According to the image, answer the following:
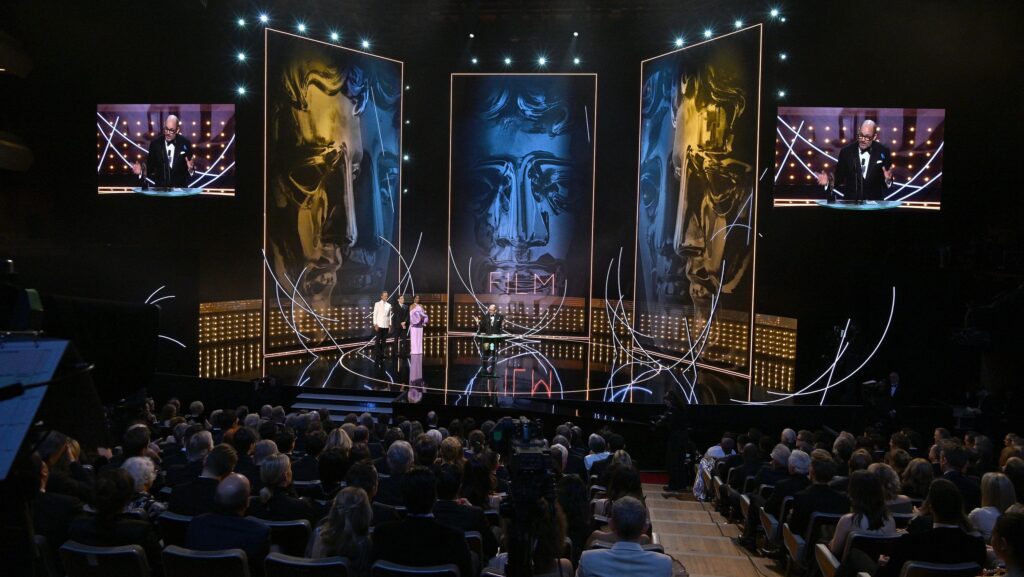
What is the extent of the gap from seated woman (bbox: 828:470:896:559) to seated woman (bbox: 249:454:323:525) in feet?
11.0

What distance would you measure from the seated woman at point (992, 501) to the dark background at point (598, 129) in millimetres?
8521

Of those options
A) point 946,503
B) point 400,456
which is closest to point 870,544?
point 946,503

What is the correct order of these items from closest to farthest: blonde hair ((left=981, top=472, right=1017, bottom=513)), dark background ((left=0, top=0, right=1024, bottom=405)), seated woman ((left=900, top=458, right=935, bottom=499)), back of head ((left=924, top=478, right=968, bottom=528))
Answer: back of head ((left=924, top=478, right=968, bottom=528)), blonde hair ((left=981, top=472, right=1017, bottom=513)), seated woman ((left=900, top=458, right=935, bottom=499)), dark background ((left=0, top=0, right=1024, bottom=405))

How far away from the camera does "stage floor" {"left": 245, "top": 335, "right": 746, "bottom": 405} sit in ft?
50.8

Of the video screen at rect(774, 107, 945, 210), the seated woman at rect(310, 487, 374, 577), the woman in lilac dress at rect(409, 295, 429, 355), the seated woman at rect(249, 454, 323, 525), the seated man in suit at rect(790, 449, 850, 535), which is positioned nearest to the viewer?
the seated woman at rect(310, 487, 374, 577)

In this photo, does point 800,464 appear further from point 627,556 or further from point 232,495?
point 232,495

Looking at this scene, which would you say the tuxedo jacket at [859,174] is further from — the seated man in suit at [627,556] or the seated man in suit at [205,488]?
the seated man in suit at [205,488]

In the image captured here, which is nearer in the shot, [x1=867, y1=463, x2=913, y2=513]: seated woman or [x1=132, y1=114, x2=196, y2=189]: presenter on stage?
[x1=867, y1=463, x2=913, y2=513]: seated woman

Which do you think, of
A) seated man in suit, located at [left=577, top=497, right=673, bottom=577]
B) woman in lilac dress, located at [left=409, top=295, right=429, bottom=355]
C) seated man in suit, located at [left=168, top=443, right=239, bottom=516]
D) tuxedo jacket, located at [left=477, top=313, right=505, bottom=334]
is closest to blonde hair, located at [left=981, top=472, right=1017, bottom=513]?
seated man in suit, located at [left=577, top=497, right=673, bottom=577]

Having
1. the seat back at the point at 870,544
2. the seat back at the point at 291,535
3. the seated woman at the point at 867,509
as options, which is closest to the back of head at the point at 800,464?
the seated woman at the point at 867,509

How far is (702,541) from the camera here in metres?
8.02

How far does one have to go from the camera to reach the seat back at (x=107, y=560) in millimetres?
4316

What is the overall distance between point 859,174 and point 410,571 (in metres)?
13.9

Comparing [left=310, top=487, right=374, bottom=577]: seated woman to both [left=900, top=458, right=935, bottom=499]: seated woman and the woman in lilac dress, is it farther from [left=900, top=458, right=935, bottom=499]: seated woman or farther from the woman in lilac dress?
the woman in lilac dress
